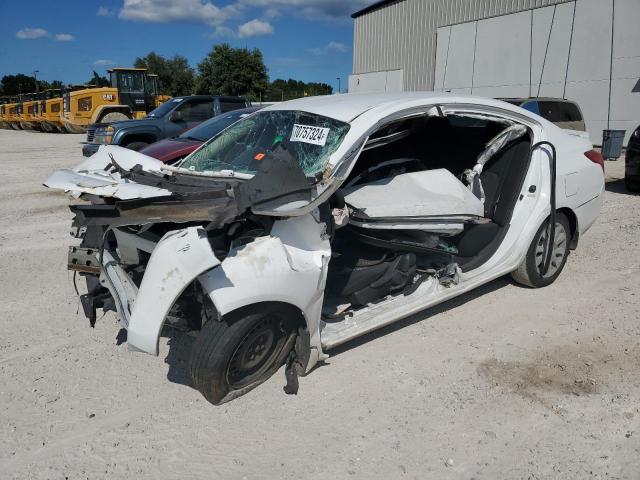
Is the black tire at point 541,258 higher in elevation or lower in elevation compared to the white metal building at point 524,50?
lower

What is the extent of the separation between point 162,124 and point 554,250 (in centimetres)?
915

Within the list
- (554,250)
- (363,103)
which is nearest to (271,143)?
(363,103)

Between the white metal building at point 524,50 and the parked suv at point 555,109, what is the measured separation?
6315 millimetres

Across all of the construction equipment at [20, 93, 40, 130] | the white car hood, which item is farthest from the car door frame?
the construction equipment at [20, 93, 40, 130]

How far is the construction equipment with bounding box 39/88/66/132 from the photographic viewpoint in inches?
979

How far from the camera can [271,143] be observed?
3656 millimetres

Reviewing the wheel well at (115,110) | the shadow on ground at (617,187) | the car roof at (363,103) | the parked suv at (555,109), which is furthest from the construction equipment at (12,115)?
the car roof at (363,103)

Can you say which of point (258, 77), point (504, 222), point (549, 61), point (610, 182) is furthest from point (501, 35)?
point (258, 77)

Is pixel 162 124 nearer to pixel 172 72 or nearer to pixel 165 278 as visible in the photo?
pixel 165 278

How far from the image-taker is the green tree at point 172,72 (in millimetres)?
62344

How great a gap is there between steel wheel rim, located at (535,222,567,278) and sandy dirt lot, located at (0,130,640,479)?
0.91ft

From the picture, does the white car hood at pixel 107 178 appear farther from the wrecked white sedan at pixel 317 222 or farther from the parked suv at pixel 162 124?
the parked suv at pixel 162 124

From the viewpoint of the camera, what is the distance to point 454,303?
4.36 metres

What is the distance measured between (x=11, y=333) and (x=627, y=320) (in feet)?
15.6
